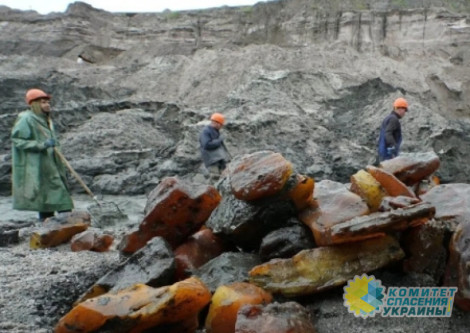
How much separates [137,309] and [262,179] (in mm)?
919

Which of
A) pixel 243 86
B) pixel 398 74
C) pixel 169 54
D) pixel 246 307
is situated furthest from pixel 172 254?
pixel 169 54

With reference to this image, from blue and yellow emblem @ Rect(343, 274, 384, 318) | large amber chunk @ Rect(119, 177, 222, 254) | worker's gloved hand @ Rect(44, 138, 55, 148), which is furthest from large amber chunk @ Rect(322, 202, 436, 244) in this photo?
worker's gloved hand @ Rect(44, 138, 55, 148)

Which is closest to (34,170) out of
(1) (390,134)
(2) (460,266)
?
(1) (390,134)

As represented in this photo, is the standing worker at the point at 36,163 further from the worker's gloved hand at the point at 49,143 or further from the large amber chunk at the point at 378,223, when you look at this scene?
the large amber chunk at the point at 378,223

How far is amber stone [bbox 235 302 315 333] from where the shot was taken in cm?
220

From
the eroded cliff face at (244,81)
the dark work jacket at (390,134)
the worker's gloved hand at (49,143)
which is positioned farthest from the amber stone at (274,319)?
the eroded cliff face at (244,81)

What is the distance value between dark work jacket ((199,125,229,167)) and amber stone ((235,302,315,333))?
6.49m

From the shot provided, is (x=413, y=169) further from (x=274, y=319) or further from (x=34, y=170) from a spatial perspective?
(x=34, y=170)

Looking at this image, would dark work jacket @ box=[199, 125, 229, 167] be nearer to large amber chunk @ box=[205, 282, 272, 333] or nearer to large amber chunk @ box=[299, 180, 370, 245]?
large amber chunk @ box=[299, 180, 370, 245]

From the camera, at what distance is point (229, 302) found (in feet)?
8.14

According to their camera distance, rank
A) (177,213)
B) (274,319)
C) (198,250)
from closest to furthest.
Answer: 1. (274,319)
2. (198,250)
3. (177,213)

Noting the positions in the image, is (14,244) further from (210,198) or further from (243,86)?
(243,86)

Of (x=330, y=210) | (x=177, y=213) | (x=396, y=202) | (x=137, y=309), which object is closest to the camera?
(x=137, y=309)

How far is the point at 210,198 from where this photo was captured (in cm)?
334
